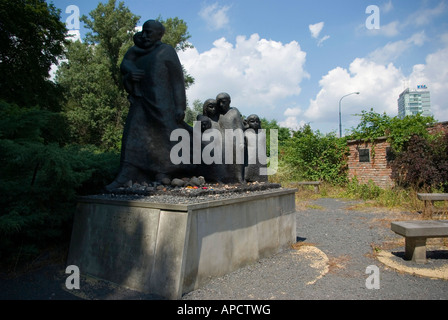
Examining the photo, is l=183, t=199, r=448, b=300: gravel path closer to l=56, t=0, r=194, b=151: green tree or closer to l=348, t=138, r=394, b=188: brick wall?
l=348, t=138, r=394, b=188: brick wall

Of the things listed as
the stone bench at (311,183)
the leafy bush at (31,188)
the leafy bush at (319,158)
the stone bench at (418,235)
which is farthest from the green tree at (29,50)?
the stone bench at (418,235)

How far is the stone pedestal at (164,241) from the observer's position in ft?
10.7

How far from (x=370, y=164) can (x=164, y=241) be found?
475 inches

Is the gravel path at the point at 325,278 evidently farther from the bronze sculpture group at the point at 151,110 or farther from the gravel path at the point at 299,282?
the bronze sculpture group at the point at 151,110

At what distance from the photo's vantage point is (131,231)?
3.58 meters

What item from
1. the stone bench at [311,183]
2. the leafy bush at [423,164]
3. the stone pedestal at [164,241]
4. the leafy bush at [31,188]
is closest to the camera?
the stone pedestal at [164,241]

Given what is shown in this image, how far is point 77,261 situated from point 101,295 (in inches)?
35.7

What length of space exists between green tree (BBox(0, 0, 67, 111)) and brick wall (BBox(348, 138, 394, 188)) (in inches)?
502

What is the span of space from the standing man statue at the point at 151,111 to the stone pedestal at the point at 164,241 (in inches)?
39.8

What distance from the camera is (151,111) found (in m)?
4.81

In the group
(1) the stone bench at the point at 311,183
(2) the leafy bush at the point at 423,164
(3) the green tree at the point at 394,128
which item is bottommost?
(1) the stone bench at the point at 311,183

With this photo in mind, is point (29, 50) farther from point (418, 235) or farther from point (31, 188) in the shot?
point (418, 235)

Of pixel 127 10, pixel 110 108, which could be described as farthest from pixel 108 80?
pixel 127 10

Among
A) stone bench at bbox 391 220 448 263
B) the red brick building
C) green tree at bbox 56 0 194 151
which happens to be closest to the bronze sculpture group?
stone bench at bbox 391 220 448 263
